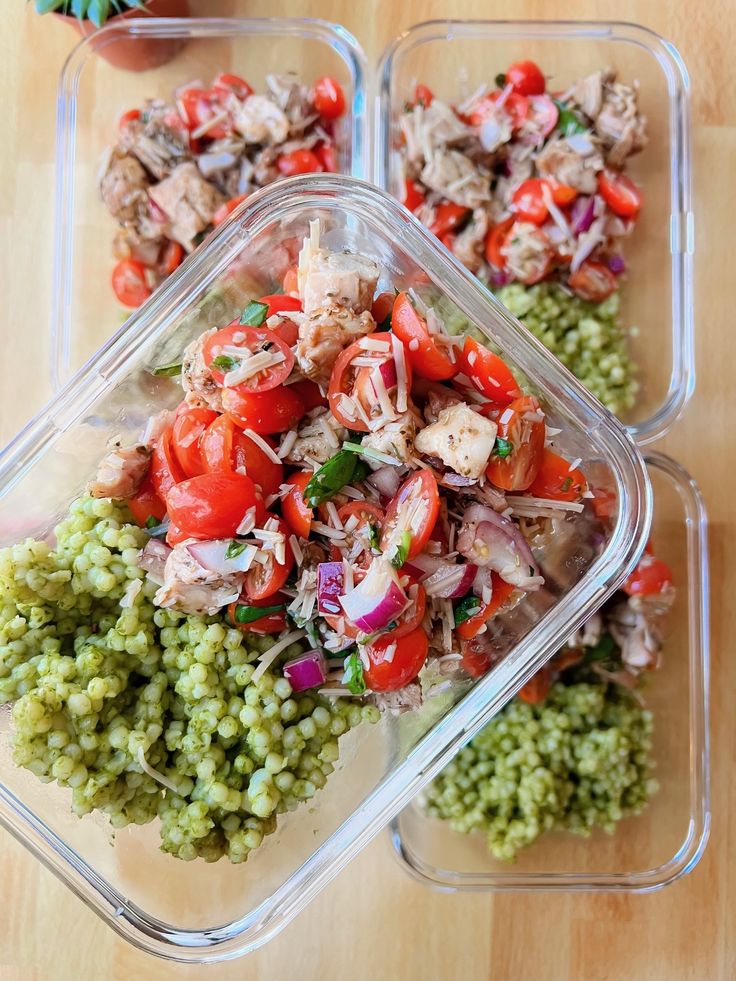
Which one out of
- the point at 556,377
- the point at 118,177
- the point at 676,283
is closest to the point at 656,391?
the point at 676,283

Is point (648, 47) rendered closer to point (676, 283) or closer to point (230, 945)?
point (676, 283)

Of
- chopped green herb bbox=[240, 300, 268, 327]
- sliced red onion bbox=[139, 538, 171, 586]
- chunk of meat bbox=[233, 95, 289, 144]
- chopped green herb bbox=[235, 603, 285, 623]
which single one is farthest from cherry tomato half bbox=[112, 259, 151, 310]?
chopped green herb bbox=[235, 603, 285, 623]

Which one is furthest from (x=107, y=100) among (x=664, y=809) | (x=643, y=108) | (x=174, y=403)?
(x=664, y=809)

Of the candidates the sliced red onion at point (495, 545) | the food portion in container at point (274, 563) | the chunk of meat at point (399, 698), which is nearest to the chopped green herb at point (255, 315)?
the food portion in container at point (274, 563)

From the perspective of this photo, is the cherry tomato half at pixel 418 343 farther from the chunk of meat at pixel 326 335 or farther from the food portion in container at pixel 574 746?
the food portion in container at pixel 574 746

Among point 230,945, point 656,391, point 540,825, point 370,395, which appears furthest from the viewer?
point 656,391

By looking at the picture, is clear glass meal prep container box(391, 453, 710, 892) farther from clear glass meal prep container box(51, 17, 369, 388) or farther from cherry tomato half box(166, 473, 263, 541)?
clear glass meal prep container box(51, 17, 369, 388)

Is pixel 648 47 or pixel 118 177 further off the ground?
pixel 648 47
